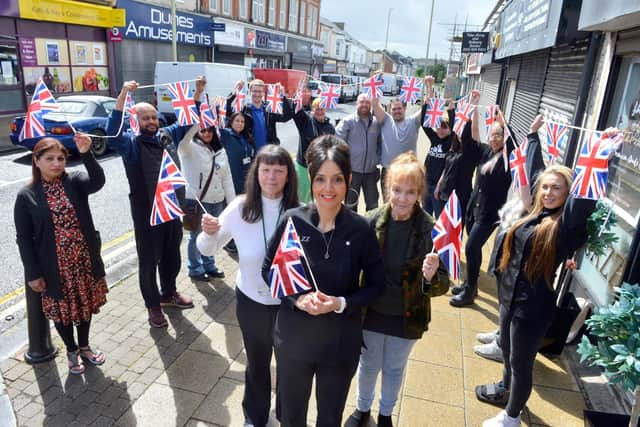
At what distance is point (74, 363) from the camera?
3676 millimetres

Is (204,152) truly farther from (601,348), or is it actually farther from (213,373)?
(601,348)

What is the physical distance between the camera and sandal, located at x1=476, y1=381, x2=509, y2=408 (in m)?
3.50

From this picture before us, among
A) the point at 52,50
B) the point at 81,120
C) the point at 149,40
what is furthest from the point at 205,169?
the point at 149,40

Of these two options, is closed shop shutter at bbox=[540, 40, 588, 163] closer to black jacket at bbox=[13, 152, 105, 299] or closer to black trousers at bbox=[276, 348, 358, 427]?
black trousers at bbox=[276, 348, 358, 427]

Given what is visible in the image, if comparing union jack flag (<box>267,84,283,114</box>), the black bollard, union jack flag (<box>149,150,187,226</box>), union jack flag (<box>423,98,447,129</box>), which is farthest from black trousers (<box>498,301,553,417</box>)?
union jack flag (<box>267,84,283,114</box>)

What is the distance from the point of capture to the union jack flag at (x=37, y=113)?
12.0 feet

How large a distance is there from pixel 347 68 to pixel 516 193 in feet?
218

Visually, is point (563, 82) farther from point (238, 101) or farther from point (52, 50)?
point (52, 50)

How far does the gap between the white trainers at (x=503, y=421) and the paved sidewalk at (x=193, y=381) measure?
14cm

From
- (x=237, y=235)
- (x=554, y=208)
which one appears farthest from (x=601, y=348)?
(x=237, y=235)

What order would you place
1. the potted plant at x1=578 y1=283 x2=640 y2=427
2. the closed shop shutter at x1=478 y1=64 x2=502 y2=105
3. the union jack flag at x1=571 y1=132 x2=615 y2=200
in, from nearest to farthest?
the potted plant at x1=578 y1=283 x2=640 y2=427, the union jack flag at x1=571 y1=132 x2=615 y2=200, the closed shop shutter at x1=478 y1=64 x2=502 y2=105

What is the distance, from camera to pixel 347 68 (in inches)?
2628

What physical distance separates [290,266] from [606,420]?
2.33 metres

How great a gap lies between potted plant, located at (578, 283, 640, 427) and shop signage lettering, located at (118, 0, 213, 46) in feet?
80.9
